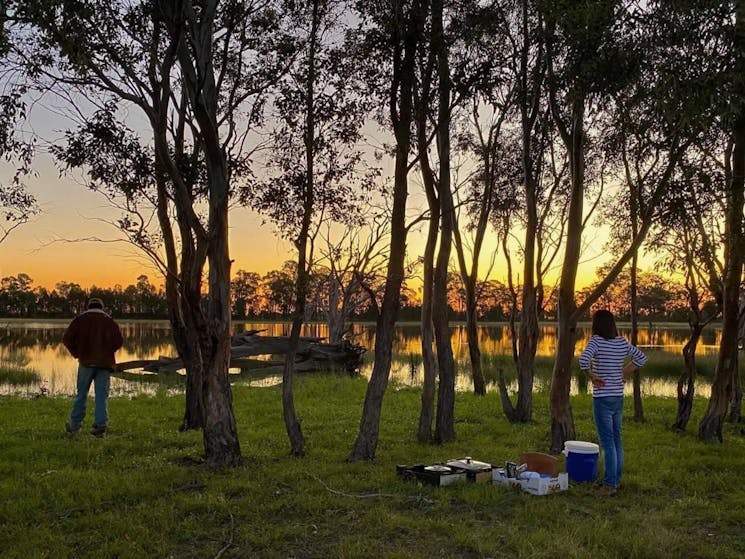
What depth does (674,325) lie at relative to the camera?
87562 millimetres

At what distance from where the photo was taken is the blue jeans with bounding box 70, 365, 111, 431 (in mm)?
9258

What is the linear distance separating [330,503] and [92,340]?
477 centimetres

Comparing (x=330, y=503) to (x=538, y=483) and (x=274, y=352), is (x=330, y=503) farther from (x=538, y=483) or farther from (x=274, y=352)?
(x=274, y=352)

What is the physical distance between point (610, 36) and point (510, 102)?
530 centimetres

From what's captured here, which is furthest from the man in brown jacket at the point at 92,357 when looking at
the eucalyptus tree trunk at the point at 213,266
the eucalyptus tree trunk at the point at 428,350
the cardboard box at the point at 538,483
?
the cardboard box at the point at 538,483

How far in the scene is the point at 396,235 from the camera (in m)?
8.27

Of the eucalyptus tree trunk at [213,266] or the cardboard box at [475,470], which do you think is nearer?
the cardboard box at [475,470]

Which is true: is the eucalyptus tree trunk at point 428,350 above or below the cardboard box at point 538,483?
above

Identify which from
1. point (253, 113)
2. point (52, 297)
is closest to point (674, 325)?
point (52, 297)

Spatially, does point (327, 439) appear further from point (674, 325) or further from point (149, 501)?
point (674, 325)

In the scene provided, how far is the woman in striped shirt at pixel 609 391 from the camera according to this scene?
262 inches

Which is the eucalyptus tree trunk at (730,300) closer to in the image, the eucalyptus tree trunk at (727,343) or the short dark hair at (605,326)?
the eucalyptus tree trunk at (727,343)

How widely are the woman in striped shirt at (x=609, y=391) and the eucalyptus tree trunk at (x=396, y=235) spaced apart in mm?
2381

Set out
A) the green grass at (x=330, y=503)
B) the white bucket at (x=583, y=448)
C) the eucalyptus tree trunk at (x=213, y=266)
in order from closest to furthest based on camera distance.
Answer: the green grass at (x=330, y=503), the white bucket at (x=583, y=448), the eucalyptus tree trunk at (x=213, y=266)
